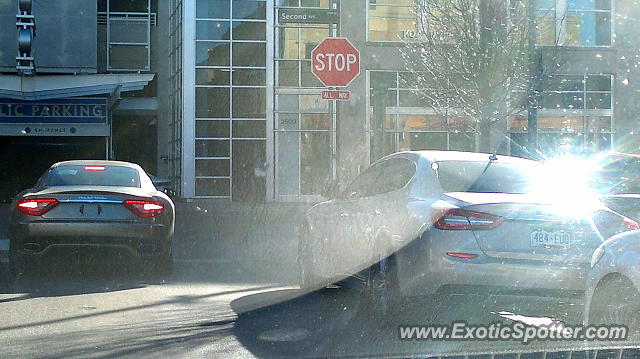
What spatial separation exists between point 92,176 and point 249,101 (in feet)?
57.3

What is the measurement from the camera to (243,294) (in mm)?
9094

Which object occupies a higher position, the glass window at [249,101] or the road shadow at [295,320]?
the glass window at [249,101]

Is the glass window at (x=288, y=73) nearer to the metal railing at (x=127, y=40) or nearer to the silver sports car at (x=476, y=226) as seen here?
the metal railing at (x=127, y=40)

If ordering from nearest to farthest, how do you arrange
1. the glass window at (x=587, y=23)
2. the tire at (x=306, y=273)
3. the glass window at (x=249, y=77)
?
the tire at (x=306, y=273), the glass window at (x=587, y=23), the glass window at (x=249, y=77)

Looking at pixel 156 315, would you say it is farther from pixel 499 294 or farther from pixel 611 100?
pixel 611 100

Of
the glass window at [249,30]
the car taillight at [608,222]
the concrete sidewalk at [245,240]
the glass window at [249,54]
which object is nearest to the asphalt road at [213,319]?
the car taillight at [608,222]

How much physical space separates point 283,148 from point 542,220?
2088cm

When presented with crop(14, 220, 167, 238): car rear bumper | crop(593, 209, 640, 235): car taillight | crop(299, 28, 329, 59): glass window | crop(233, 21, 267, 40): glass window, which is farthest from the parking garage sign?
crop(593, 209, 640, 235): car taillight

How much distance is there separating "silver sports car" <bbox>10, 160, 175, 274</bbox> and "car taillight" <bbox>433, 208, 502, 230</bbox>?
4142 millimetres

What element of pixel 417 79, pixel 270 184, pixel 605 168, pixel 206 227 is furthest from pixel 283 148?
pixel 605 168

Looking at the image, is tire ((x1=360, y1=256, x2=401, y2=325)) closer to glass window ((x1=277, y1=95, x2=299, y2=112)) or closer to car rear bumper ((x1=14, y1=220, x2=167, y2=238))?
car rear bumper ((x1=14, y1=220, x2=167, y2=238))

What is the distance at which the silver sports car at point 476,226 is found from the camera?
660cm

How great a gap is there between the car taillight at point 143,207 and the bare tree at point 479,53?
9.03 metres

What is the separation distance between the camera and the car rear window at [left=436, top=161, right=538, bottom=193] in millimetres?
7309
